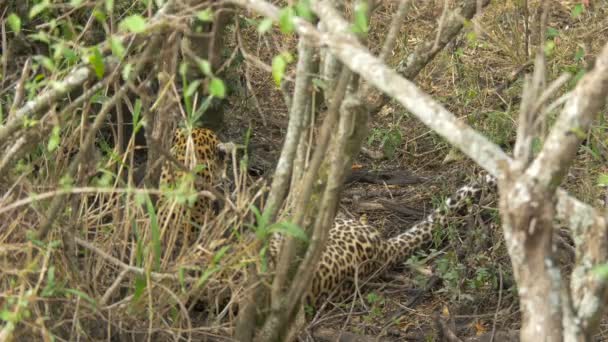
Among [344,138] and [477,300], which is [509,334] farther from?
[344,138]

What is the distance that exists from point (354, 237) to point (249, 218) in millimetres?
1454

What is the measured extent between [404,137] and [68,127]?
10.2 feet

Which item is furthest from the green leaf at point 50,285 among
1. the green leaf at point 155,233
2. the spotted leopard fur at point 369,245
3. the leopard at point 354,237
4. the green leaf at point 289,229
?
the spotted leopard fur at point 369,245

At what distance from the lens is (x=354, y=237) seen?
6129mm

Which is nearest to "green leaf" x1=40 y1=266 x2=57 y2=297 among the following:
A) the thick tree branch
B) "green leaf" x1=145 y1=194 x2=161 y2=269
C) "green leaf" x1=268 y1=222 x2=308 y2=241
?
"green leaf" x1=145 y1=194 x2=161 y2=269

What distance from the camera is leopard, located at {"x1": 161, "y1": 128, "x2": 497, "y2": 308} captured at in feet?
18.8

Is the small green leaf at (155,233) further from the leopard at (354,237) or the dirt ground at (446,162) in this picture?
the leopard at (354,237)

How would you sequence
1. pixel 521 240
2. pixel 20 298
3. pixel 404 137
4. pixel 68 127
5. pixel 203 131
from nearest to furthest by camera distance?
1. pixel 521 240
2. pixel 20 298
3. pixel 68 127
4. pixel 203 131
5. pixel 404 137

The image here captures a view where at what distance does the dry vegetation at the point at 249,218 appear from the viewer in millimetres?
4039

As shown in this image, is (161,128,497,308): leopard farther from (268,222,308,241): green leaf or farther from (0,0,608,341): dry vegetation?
(268,222,308,241): green leaf

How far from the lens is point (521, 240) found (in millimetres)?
2916

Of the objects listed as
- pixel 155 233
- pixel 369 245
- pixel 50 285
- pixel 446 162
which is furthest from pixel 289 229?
pixel 446 162

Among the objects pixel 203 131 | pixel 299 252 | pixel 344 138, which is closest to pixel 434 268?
pixel 203 131

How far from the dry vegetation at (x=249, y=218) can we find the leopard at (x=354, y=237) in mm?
92
